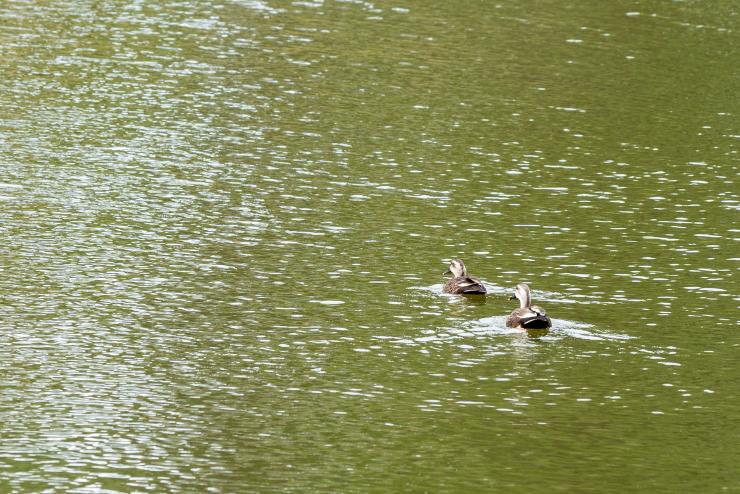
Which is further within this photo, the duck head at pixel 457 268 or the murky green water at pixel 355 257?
the duck head at pixel 457 268

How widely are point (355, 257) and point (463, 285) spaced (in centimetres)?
373

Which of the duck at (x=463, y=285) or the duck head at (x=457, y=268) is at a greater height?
the duck head at (x=457, y=268)

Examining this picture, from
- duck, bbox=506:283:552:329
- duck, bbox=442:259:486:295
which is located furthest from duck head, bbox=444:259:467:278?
duck, bbox=506:283:552:329

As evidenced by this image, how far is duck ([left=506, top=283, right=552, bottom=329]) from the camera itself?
29.1 metres

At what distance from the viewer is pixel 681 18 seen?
71.0m

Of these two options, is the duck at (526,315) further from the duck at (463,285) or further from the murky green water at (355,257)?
the duck at (463,285)

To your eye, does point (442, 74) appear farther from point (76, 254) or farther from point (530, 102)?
point (76, 254)

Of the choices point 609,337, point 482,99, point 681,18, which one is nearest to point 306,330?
point 609,337

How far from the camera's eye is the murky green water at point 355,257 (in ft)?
77.9

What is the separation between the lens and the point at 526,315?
29.2 meters

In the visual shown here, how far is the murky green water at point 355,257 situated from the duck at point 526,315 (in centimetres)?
37

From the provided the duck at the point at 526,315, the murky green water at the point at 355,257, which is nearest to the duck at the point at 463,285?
the murky green water at the point at 355,257

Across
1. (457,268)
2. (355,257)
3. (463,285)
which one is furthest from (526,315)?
(355,257)

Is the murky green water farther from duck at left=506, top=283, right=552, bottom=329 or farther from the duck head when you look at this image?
the duck head
